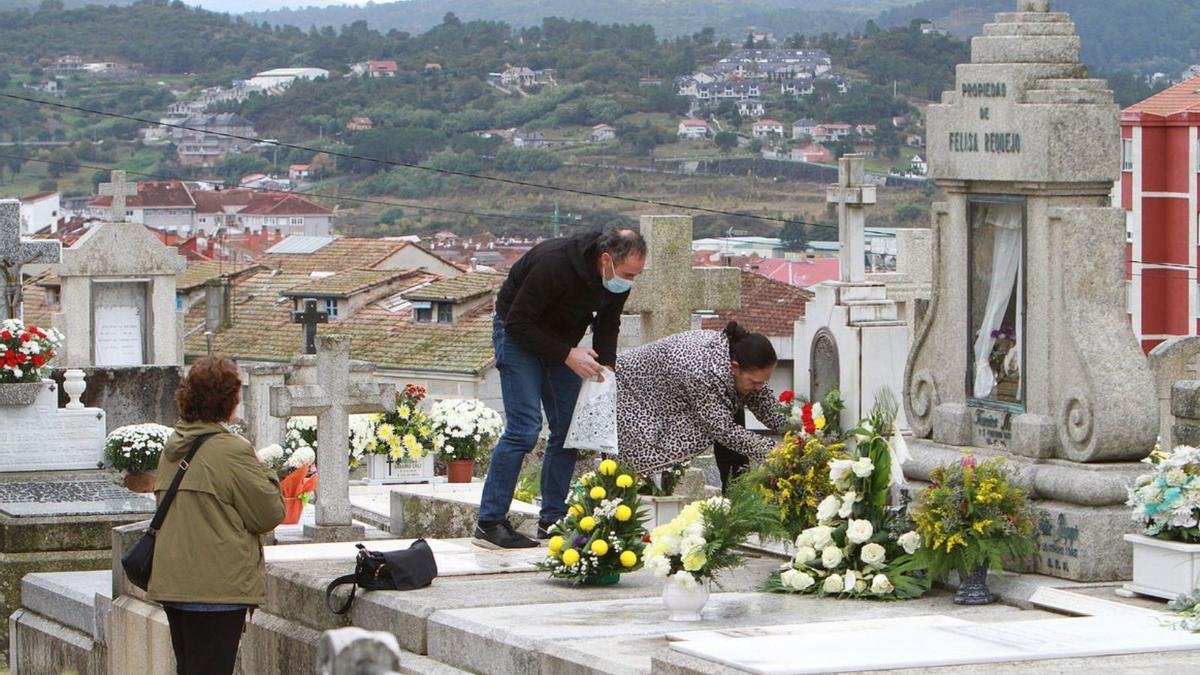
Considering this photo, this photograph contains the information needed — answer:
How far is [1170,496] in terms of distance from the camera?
297 inches

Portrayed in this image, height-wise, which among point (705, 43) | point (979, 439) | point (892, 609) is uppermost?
point (705, 43)

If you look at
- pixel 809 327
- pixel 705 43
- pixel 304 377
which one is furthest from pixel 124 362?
pixel 705 43

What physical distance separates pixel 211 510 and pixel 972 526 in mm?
2744

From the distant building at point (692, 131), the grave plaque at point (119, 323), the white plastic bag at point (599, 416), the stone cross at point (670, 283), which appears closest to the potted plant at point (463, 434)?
the stone cross at point (670, 283)

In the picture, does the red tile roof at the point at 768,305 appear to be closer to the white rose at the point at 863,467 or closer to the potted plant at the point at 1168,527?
the white rose at the point at 863,467

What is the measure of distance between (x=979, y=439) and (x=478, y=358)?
102 ft

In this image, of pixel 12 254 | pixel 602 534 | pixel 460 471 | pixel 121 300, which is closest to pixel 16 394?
pixel 12 254

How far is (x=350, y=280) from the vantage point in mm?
48156

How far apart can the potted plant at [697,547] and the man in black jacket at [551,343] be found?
4.79ft

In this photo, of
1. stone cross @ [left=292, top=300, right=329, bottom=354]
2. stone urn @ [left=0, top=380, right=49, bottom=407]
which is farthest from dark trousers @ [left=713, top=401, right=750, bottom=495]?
stone cross @ [left=292, top=300, right=329, bottom=354]

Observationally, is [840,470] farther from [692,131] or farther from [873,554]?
[692,131]

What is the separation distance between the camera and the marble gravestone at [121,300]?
67.6ft

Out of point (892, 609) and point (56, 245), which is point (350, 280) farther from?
point (892, 609)

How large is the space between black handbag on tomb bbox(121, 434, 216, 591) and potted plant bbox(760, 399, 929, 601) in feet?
7.70
